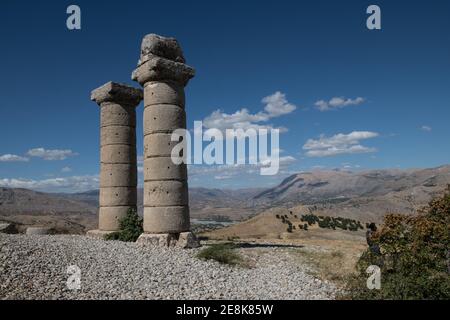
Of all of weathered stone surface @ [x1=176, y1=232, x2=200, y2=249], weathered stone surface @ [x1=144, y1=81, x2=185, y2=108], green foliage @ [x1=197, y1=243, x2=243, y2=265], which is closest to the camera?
green foliage @ [x1=197, y1=243, x2=243, y2=265]

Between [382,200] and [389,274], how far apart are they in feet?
257

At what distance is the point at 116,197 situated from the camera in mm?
18469

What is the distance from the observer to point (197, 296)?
9.41 meters

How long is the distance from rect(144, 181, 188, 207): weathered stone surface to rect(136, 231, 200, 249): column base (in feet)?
3.49

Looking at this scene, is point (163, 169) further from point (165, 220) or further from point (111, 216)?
point (111, 216)

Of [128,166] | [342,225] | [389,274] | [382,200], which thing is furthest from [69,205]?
[389,274]

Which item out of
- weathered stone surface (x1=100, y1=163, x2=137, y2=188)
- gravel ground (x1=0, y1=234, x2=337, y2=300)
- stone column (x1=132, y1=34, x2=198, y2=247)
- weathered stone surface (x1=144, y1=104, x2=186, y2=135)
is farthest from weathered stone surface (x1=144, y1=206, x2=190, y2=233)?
weathered stone surface (x1=100, y1=163, x2=137, y2=188)

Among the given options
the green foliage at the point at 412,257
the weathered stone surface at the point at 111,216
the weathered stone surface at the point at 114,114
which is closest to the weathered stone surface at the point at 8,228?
the weathered stone surface at the point at 111,216

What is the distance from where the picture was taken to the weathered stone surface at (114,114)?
18.7 m

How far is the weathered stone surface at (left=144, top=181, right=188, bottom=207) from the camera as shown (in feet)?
48.6

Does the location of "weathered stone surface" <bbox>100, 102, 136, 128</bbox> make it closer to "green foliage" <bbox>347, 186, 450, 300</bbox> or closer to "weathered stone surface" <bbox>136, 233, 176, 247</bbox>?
"weathered stone surface" <bbox>136, 233, 176, 247</bbox>
